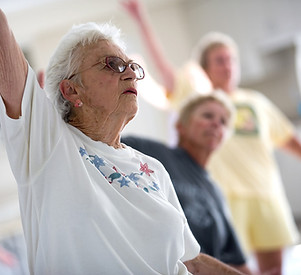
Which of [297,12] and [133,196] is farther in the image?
[297,12]

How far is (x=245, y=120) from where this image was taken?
7.38 feet

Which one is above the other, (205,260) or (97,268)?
(97,268)

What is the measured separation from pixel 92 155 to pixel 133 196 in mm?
88

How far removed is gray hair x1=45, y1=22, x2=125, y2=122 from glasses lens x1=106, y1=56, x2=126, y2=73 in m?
0.04

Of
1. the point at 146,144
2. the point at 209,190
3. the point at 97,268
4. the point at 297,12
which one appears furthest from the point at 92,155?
the point at 297,12

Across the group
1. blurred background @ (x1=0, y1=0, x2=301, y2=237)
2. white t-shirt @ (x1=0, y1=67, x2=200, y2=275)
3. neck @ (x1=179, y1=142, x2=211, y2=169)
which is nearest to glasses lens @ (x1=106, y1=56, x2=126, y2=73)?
white t-shirt @ (x1=0, y1=67, x2=200, y2=275)

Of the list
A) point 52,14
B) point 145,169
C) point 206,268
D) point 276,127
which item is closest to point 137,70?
point 145,169

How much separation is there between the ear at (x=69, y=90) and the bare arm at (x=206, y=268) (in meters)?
0.36

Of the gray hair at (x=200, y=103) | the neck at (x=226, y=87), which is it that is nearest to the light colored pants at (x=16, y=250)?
the neck at (x=226, y=87)

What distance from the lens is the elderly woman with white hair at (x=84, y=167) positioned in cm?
72

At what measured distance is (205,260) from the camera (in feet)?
3.08

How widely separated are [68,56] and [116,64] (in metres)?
0.08

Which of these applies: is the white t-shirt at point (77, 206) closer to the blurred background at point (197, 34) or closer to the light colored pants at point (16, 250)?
the light colored pants at point (16, 250)

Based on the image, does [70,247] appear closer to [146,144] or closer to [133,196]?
[133,196]
